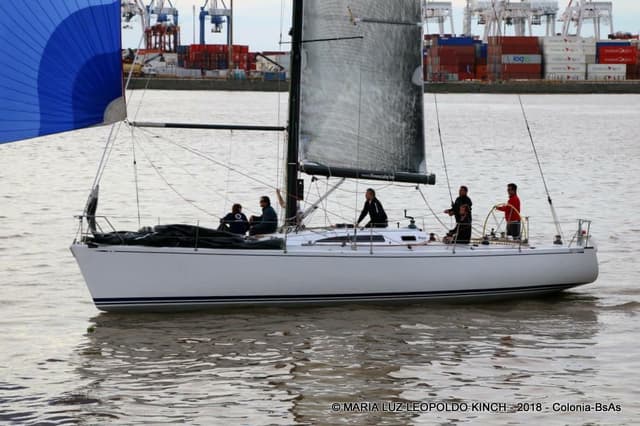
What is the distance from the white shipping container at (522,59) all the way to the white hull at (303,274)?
118 m

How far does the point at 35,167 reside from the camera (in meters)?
34.7

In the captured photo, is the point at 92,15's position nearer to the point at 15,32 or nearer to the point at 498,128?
the point at 15,32

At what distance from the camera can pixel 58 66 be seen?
1131 centimetres

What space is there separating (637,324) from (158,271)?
554 centimetres

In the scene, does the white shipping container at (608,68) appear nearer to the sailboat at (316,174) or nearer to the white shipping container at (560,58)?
the white shipping container at (560,58)

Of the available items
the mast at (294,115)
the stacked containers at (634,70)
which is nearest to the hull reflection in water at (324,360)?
A: the mast at (294,115)

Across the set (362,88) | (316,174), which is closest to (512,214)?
(362,88)

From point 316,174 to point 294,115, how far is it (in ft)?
2.45

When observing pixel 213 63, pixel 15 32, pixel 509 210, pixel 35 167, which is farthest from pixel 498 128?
pixel 213 63

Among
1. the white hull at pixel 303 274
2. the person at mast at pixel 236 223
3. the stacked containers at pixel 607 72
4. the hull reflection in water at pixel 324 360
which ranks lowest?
the hull reflection in water at pixel 324 360

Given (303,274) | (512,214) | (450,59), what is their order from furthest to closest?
(450,59) → (512,214) → (303,274)

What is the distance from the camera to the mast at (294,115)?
13.1 metres

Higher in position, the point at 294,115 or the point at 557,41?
the point at 557,41

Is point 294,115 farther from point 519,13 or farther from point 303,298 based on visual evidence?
point 519,13
